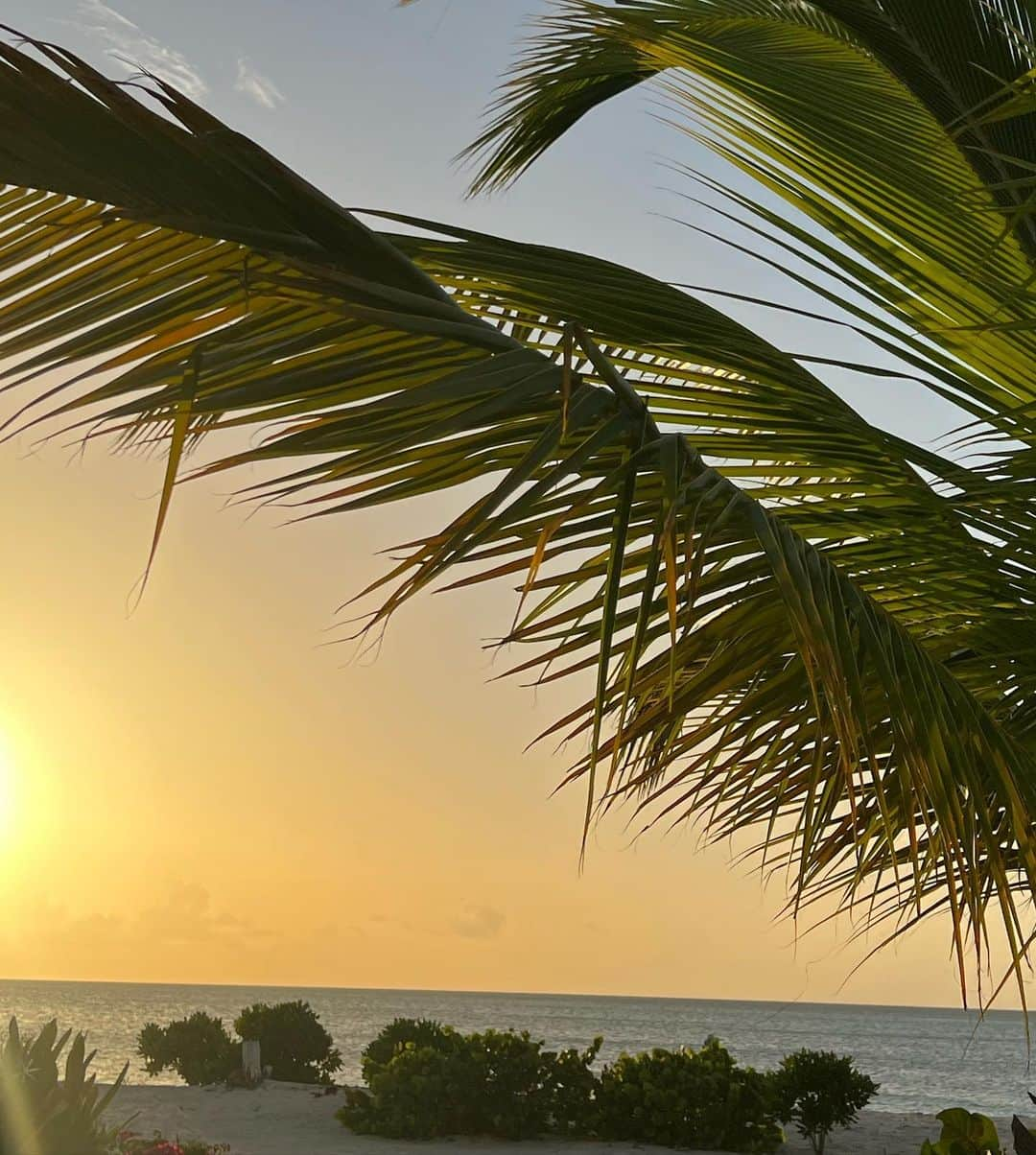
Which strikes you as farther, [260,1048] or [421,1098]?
[260,1048]

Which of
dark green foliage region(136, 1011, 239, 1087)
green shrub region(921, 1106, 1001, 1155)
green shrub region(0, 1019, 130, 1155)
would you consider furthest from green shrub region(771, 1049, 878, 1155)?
green shrub region(0, 1019, 130, 1155)

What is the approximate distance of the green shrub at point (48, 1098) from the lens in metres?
6.39

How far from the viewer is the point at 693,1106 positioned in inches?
510

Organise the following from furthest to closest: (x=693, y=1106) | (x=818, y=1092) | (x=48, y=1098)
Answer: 1. (x=818, y=1092)
2. (x=693, y=1106)
3. (x=48, y=1098)

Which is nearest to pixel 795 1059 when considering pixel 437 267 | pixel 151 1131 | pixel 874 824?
pixel 151 1131

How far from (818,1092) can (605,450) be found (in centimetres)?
1345

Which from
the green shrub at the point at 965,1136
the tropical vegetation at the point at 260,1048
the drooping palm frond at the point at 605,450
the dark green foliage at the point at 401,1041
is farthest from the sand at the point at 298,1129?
the drooping palm frond at the point at 605,450

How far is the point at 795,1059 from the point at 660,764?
12901mm

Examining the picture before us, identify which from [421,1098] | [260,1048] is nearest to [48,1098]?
[421,1098]

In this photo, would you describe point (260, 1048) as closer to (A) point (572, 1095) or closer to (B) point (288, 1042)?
(B) point (288, 1042)

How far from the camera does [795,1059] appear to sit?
13.5 meters

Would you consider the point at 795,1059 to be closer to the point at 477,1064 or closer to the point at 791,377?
the point at 477,1064

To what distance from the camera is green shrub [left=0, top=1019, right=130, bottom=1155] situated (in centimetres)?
639

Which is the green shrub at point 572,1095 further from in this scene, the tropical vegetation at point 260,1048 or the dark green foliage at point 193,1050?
the dark green foliage at point 193,1050
